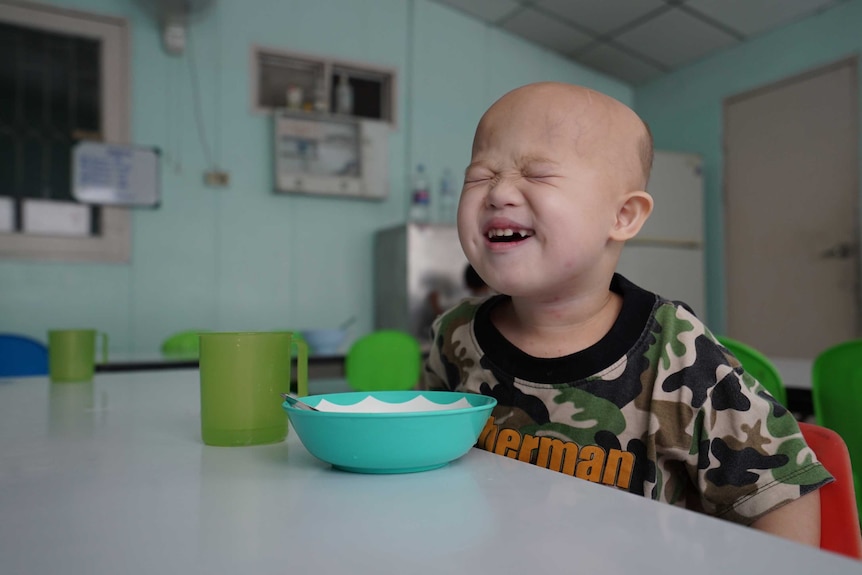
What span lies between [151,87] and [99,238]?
0.87 meters

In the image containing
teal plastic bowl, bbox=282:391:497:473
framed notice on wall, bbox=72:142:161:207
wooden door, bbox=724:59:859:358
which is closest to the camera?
teal plastic bowl, bbox=282:391:497:473

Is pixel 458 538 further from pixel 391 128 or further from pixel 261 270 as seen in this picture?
pixel 391 128

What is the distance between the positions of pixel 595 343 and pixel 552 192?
19 cm

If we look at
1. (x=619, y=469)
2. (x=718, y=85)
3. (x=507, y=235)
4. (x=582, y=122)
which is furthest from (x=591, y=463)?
(x=718, y=85)

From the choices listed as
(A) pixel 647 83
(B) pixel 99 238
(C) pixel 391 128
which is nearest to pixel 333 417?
(B) pixel 99 238

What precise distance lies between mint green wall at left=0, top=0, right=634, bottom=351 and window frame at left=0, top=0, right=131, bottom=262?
50 millimetres

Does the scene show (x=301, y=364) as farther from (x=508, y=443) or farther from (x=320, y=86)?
(x=320, y=86)

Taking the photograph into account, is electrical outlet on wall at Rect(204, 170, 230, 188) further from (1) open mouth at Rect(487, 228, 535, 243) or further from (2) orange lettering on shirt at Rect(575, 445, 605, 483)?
(2) orange lettering on shirt at Rect(575, 445, 605, 483)

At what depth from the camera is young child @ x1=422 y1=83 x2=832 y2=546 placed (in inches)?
26.8

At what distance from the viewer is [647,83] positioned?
4.93 meters

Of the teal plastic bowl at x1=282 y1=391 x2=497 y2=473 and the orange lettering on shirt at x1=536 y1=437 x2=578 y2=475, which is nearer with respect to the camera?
the teal plastic bowl at x1=282 y1=391 x2=497 y2=473

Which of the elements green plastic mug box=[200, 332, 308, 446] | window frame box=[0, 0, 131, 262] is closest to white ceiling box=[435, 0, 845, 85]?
window frame box=[0, 0, 131, 262]

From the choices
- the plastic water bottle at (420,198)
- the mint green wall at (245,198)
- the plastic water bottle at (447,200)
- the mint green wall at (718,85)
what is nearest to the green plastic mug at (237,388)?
the mint green wall at (245,198)

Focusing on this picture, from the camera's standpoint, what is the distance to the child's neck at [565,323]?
79 cm
